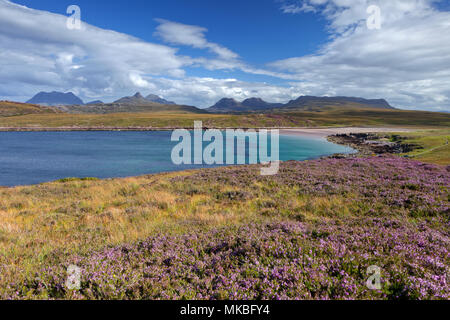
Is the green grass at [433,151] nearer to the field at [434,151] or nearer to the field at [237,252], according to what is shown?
the field at [434,151]

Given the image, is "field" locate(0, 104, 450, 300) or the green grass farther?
the green grass

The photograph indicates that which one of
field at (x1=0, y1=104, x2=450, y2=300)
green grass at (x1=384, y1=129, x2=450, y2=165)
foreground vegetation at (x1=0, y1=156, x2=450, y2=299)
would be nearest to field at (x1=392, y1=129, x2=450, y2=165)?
green grass at (x1=384, y1=129, x2=450, y2=165)

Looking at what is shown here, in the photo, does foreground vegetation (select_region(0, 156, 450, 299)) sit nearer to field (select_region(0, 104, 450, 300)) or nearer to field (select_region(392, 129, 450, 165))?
field (select_region(0, 104, 450, 300))

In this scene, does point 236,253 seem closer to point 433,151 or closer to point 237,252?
point 237,252

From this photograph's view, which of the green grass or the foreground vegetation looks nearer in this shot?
the foreground vegetation

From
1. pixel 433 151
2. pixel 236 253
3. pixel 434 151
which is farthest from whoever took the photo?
pixel 433 151

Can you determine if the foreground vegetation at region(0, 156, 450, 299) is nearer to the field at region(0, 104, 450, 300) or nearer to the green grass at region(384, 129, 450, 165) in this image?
the field at region(0, 104, 450, 300)

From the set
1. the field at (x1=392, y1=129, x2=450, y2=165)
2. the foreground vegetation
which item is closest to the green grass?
the field at (x1=392, y1=129, x2=450, y2=165)

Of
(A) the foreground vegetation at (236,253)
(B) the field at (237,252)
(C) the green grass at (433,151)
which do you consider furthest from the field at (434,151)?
(A) the foreground vegetation at (236,253)

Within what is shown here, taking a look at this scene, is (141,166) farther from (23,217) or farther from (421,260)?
(421,260)

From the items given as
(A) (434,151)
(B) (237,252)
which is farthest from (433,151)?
(B) (237,252)

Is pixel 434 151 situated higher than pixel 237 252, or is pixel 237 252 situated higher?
pixel 434 151

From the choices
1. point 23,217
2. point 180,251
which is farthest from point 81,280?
point 23,217
